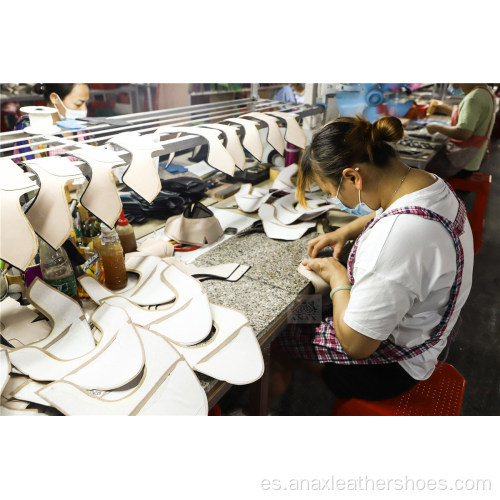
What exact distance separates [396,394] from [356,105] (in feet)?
7.01

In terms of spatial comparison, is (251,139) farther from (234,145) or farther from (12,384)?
(12,384)

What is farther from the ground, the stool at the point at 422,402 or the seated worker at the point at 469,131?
the seated worker at the point at 469,131

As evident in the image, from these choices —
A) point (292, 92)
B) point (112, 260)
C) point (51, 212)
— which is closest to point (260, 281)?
point (112, 260)

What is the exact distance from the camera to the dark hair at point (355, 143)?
3.98 feet

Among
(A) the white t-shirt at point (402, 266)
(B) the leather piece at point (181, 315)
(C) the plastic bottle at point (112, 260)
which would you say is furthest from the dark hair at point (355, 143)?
(C) the plastic bottle at point (112, 260)

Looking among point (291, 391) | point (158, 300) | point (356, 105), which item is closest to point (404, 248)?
point (158, 300)

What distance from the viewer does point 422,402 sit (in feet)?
4.38

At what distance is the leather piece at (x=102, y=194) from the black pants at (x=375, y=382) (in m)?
0.96

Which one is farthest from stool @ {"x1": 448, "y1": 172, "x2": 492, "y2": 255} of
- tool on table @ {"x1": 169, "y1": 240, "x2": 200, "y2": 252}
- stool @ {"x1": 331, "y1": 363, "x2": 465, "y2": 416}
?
tool on table @ {"x1": 169, "y1": 240, "x2": 200, "y2": 252}

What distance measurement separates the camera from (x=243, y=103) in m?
2.38

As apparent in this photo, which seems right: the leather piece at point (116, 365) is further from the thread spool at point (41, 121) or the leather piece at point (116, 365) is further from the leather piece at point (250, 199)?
the leather piece at point (250, 199)

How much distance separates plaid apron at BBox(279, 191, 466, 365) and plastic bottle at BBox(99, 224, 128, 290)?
26.5 inches

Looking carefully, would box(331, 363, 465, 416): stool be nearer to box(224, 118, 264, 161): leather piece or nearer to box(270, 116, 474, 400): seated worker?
box(270, 116, 474, 400): seated worker

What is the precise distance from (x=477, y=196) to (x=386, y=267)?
2976mm
